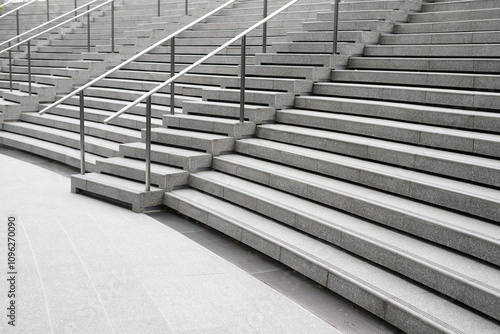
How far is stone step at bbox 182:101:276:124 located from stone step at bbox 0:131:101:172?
4.93 feet

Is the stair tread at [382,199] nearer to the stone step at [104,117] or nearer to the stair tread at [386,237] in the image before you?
the stair tread at [386,237]

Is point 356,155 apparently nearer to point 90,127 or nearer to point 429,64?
point 429,64

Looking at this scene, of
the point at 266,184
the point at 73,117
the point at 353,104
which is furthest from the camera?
the point at 73,117

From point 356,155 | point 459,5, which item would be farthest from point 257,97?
point 459,5

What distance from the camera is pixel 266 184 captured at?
5250 mm

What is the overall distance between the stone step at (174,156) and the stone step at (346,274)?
1.99 feet

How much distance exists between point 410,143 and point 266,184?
1.39 m

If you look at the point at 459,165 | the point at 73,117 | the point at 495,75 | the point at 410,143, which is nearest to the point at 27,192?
the point at 73,117

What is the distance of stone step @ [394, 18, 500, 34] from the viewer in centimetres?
587

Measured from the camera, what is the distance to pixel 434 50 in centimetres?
586

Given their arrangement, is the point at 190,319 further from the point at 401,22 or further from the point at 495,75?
the point at 401,22

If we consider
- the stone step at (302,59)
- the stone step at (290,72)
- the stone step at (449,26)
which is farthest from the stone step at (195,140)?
the stone step at (449,26)

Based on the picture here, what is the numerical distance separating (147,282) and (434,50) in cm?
399

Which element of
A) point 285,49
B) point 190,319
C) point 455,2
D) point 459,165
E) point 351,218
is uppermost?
point 455,2
